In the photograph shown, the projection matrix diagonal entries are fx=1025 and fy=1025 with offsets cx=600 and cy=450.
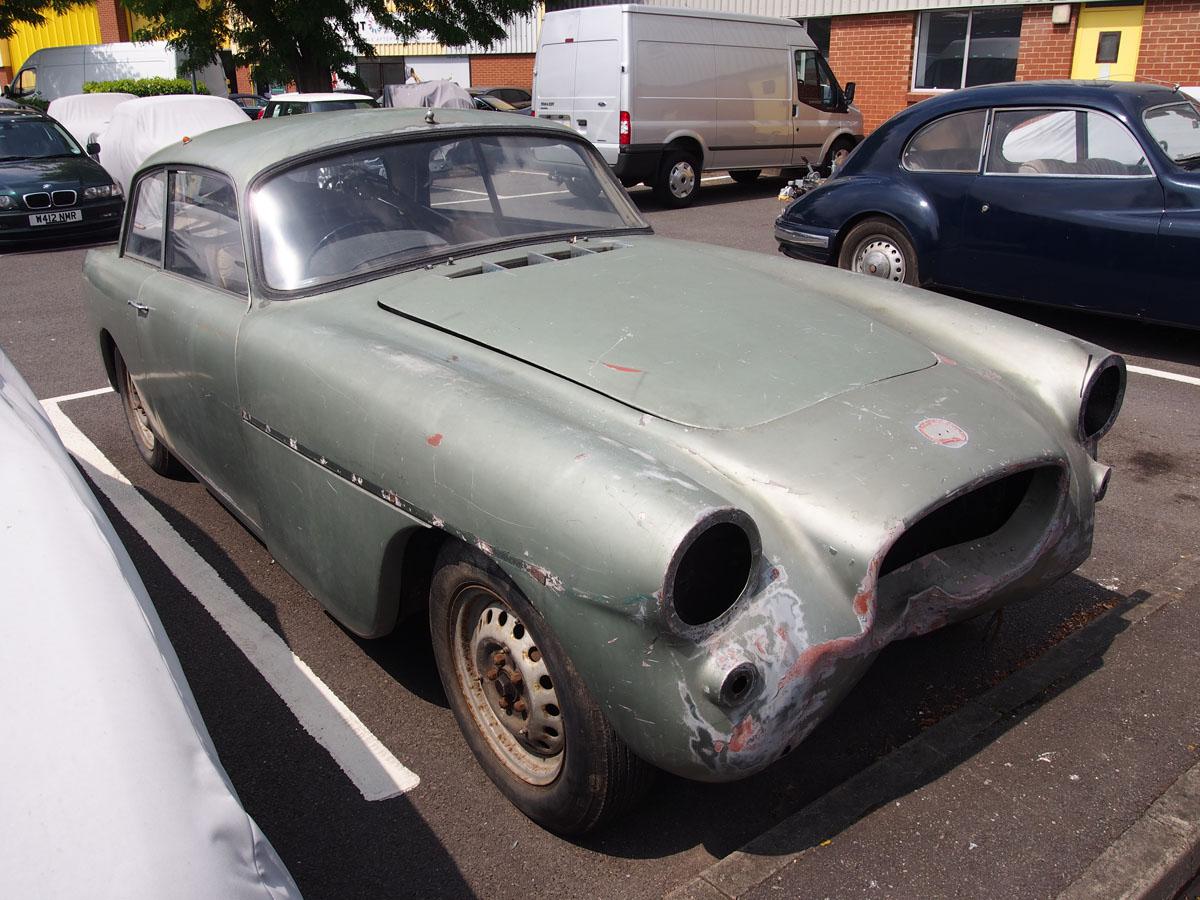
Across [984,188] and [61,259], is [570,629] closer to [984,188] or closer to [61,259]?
[984,188]

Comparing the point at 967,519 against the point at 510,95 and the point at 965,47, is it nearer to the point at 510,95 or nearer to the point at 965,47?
the point at 965,47

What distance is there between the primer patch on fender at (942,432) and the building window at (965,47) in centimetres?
1596

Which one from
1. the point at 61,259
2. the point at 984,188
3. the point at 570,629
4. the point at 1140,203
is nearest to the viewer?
the point at 570,629

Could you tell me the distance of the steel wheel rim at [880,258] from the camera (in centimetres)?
735

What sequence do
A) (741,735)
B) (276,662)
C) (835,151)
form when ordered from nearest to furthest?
1. (741,735)
2. (276,662)
3. (835,151)

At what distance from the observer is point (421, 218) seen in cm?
368

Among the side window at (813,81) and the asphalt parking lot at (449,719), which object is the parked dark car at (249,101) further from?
the asphalt parking lot at (449,719)

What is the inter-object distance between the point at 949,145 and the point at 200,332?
18.2 feet

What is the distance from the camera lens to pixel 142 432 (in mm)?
4891

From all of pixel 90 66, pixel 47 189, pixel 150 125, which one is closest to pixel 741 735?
pixel 47 189

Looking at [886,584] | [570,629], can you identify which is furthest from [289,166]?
[886,584]

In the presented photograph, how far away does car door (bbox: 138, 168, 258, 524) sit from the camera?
11.1ft

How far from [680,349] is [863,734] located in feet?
3.95

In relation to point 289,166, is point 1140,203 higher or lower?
lower
